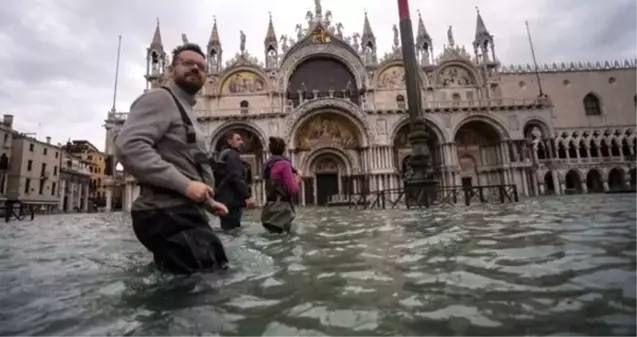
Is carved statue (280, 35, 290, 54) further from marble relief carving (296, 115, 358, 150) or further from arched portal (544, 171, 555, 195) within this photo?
arched portal (544, 171, 555, 195)

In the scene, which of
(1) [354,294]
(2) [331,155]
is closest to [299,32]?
(2) [331,155]

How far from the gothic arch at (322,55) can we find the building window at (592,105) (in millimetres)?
25484

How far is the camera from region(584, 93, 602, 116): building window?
35.3 m

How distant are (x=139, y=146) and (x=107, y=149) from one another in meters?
32.7

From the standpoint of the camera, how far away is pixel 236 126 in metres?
25.4

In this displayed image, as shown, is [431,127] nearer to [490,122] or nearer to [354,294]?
[490,122]

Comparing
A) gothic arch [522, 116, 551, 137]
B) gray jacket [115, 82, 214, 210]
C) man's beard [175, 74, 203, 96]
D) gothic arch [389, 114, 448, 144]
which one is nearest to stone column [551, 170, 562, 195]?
gothic arch [522, 116, 551, 137]

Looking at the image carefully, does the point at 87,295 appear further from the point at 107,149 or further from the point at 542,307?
the point at 107,149

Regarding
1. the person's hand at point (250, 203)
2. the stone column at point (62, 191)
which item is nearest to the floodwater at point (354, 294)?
the person's hand at point (250, 203)

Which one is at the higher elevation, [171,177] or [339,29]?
[339,29]

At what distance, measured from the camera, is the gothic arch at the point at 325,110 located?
24703 millimetres

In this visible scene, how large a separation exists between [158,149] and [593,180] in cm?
4072

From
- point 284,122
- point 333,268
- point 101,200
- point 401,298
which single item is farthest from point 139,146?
point 101,200

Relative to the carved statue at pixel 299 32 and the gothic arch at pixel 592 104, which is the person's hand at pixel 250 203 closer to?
the carved statue at pixel 299 32
